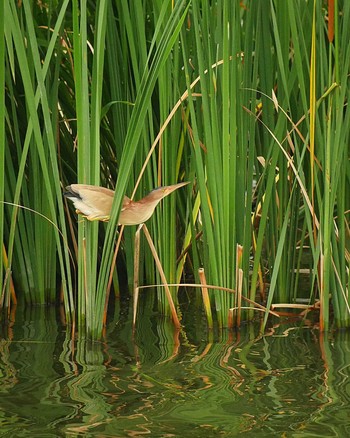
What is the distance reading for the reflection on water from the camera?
5.43ft

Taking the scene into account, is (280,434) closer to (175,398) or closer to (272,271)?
(175,398)

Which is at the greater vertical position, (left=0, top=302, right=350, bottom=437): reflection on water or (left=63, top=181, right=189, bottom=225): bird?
(left=63, top=181, right=189, bottom=225): bird

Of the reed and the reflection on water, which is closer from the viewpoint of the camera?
the reflection on water

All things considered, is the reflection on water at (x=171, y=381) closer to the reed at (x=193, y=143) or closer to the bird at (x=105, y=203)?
the reed at (x=193, y=143)

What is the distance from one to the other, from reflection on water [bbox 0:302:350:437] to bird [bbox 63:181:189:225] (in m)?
0.31

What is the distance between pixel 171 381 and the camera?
192 cm

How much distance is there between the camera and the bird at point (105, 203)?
2086 millimetres

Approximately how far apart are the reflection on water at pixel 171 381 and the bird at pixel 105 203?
31 cm

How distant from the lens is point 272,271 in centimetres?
246

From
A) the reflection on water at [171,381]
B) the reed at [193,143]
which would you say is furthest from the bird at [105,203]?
the reflection on water at [171,381]

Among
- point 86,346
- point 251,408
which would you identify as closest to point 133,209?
point 86,346

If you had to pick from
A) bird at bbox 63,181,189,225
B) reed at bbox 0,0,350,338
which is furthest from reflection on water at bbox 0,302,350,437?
bird at bbox 63,181,189,225

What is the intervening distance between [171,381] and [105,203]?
0.46 meters

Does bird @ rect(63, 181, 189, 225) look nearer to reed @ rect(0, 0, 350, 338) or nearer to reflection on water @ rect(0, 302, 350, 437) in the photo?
reed @ rect(0, 0, 350, 338)
